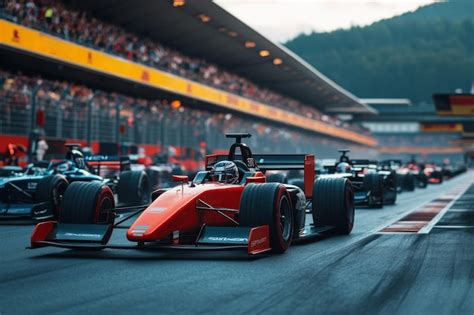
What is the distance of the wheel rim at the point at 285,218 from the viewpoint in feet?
31.9

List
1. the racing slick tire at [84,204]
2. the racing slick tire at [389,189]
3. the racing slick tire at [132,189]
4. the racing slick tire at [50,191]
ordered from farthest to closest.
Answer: the racing slick tire at [389,189] < the racing slick tire at [132,189] < the racing slick tire at [50,191] < the racing slick tire at [84,204]

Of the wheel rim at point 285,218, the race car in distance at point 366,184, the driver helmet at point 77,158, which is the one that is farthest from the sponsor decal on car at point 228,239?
the race car in distance at point 366,184

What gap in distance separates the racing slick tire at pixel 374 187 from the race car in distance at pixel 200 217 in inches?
361

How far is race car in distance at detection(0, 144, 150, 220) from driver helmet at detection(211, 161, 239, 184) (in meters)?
4.36

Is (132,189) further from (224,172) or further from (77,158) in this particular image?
(224,172)

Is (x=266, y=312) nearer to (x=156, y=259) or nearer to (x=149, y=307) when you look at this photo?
(x=149, y=307)

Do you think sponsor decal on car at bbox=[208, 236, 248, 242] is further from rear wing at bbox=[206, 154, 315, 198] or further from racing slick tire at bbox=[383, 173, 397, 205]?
racing slick tire at bbox=[383, 173, 397, 205]

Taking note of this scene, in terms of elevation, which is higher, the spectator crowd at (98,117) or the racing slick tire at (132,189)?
the spectator crowd at (98,117)

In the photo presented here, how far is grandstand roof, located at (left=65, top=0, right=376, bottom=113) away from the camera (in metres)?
33.8

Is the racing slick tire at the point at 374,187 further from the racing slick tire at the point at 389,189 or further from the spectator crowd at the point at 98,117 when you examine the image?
the spectator crowd at the point at 98,117

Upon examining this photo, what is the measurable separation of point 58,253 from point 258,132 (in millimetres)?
45059

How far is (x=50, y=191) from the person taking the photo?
1520 centimetres

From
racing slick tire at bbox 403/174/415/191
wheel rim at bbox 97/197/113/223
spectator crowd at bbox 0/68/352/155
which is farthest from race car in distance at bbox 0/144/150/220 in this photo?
racing slick tire at bbox 403/174/415/191

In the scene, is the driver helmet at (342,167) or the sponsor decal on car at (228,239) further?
the driver helmet at (342,167)
